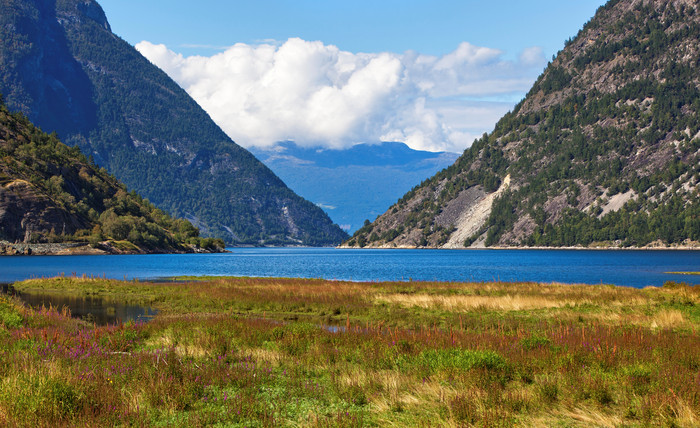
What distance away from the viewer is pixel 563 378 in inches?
557

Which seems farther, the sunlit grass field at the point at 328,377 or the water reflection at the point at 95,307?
the water reflection at the point at 95,307

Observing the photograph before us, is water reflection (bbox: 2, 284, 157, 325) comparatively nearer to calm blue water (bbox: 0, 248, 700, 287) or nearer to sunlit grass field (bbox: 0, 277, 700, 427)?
sunlit grass field (bbox: 0, 277, 700, 427)

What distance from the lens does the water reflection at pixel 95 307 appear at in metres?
34.0

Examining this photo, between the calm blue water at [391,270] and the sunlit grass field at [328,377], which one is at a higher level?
the sunlit grass field at [328,377]

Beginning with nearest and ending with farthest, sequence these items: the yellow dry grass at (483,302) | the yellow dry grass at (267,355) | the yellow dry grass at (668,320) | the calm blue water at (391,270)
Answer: the yellow dry grass at (267,355) < the yellow dry grass at (668,320) < the yellow dry grass at (483,302) < the calm blue water at (391,270)

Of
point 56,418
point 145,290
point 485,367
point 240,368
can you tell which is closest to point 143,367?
point 240,368

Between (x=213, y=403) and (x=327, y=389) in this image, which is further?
(x=327, y=389)

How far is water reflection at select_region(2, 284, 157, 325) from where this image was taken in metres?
34.0

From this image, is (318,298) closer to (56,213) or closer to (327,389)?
(327,389)

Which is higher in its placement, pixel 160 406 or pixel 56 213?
pixel 56 213

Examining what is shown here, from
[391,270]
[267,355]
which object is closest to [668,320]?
[267,355]

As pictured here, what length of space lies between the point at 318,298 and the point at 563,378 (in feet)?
99.0

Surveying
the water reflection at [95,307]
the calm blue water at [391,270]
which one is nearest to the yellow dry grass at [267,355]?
the water reflection at [95,307]

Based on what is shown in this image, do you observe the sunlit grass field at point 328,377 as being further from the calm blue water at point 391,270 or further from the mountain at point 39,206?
the mountain at point 39,206
